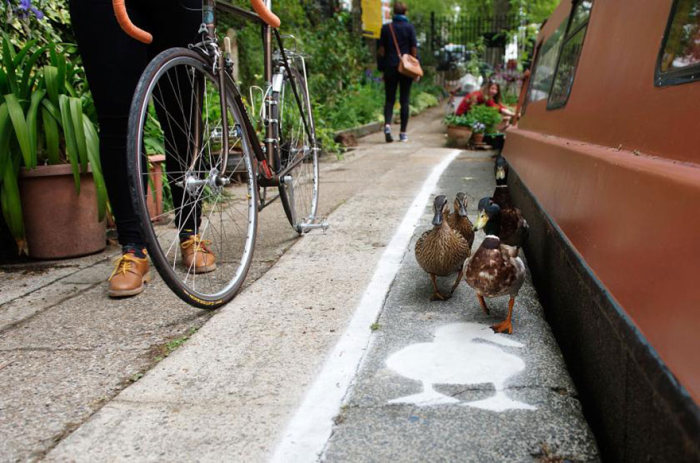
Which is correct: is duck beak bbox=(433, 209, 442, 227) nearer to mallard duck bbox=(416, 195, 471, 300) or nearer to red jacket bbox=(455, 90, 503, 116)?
mallard duck bbox=(416, 195, 471, 300)

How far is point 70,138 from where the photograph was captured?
132 inches

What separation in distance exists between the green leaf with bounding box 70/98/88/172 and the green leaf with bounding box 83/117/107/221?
3 centimetres

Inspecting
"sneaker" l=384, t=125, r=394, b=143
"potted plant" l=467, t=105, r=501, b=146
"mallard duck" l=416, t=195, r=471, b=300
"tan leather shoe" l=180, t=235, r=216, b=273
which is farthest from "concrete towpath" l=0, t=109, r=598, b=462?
"sneaker" l=384, t=125, r=394, b=143

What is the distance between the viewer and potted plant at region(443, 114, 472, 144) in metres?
9.51

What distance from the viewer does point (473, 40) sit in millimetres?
23500

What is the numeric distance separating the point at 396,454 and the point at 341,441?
0.50 feet

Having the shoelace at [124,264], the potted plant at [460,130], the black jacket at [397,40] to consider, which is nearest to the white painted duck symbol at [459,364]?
the shoelace at [124,264]

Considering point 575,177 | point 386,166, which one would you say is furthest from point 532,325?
point 386,166

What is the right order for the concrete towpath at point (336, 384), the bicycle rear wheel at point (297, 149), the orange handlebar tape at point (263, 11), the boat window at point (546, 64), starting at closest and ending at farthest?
the concrete towpath at point (336, 384), the orange handlebar tape at point (263, 11), the bicycle rear wheel at point (297, 149), the boat window at point (546, 64)

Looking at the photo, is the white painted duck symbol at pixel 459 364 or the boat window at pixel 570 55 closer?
the white painted duck symbol at pixel 459 364

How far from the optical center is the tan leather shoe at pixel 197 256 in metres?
3.00

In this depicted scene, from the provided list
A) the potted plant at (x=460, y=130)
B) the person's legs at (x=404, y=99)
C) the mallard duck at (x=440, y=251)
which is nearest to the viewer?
the mallard duck at (x=440, y=251)

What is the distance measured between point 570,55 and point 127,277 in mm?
2560

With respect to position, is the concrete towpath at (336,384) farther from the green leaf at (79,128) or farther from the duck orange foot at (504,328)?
the green leaf at (79,128)
